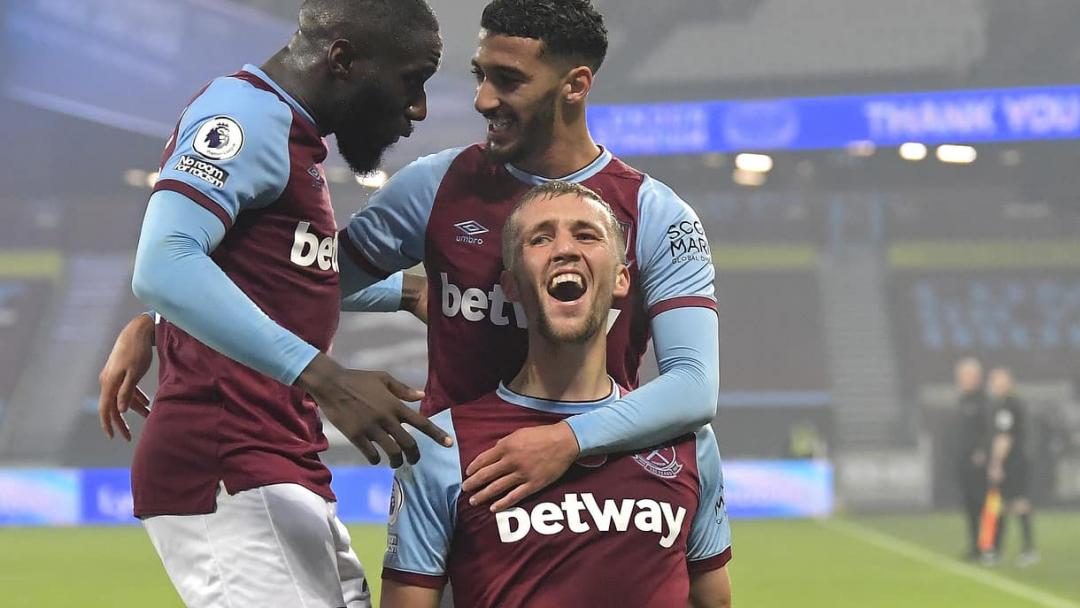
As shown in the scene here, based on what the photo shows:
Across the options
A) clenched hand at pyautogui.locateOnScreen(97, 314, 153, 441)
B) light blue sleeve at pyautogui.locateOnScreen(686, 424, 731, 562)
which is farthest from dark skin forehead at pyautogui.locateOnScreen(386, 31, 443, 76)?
light blue sleeve at pyautogui.locateOnScreen(686, 424, 731, 562)

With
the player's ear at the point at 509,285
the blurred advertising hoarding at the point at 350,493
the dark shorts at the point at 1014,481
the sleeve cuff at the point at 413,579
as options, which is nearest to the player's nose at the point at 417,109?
the player's ear at the point at 509,285

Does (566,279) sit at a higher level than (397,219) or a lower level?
lower

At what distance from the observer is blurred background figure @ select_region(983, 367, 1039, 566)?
33.9 ft

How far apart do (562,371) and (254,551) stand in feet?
2.08

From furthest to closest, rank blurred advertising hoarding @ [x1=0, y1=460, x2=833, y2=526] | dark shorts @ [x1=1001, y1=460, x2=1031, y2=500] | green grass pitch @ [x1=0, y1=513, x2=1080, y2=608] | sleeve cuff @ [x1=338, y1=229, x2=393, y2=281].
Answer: blurred advertising hoarding @ [x1=0, y1=460, x2=833, y2=526]
dark shorts @ [x1=1001, y1=460, x2=1031, y2=500]
green grass pitch @ [x1=0, y1=513, x2=1080, y2=608]
sleeve cuff @ [x1=338, y1=229, x2=393, y2=281]

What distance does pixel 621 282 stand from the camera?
2326 mm

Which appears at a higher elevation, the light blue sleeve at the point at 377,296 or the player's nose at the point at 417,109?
the player's nose at the point at 417,109

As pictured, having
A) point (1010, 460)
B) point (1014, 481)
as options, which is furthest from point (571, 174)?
point (1014, 481)

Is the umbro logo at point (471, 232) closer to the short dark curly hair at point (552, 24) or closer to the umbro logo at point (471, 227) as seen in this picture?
the umbro logo at point (471, 227)

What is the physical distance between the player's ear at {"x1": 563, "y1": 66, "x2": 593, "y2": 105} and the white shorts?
3.13 ft

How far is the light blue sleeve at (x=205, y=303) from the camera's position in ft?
6.24

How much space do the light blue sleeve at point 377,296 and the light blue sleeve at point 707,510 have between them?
2.68 ft

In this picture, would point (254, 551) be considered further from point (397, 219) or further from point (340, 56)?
point (340, 56)

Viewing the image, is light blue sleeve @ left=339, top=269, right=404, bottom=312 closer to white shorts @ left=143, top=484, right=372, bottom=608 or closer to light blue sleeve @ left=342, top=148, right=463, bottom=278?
light blue sleeve @ left=342, top=148, right=463, bottom=278
